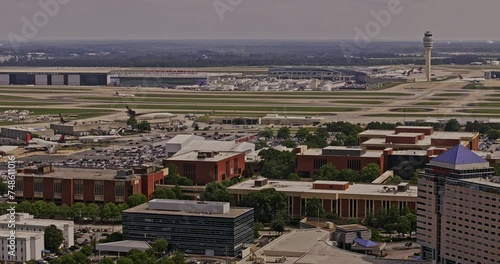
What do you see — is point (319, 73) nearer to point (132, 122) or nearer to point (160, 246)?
point (132, 122)

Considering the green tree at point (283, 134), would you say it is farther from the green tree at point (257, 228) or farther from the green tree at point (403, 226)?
the green tree at point (403, 226)

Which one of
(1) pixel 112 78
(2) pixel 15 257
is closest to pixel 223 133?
(2) pixel 15 257

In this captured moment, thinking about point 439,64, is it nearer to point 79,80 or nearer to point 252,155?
point 79,80

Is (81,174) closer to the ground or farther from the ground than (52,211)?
farther from the ground

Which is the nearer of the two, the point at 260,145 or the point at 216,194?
the point at 216,194

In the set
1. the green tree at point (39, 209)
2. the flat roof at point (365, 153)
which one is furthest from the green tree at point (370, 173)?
the green tree at point (39, 209)

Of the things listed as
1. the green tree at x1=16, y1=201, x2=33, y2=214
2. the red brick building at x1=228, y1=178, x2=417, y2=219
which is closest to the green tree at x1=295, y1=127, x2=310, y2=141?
the red brick building at x1=228, y1=178, x2=417, y2=219

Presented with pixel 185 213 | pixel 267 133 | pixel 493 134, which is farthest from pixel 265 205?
pixel 493 134
